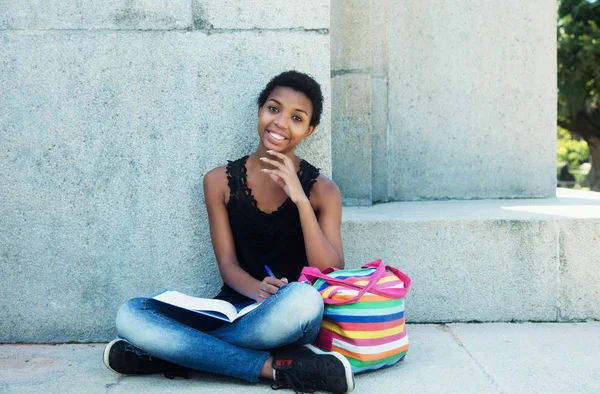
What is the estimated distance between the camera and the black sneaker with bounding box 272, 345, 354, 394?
262cm

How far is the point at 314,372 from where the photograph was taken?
265 centimetres

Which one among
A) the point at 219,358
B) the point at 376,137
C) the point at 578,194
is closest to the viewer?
the point at 219,358

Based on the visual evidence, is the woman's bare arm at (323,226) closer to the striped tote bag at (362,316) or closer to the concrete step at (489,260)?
the striped tote bag at (362,316)

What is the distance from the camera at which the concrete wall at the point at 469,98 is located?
16.6ft

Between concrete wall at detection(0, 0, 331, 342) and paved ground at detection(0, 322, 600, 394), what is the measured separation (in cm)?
33

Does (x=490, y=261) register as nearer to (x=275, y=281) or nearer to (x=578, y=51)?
(x=275, y=281)

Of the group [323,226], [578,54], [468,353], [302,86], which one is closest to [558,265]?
[468,353]

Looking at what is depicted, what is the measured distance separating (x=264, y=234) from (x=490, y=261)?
4.36 feet

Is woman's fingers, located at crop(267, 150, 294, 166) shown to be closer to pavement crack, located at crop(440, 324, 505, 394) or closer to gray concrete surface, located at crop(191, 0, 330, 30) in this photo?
gray concrete surface, located at crop(191, 0, 330, 30)

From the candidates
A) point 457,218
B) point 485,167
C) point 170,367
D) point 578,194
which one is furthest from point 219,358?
point 578,194

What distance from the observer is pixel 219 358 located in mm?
2736

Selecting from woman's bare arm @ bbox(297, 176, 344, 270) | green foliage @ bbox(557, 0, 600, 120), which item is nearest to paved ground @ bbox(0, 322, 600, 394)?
woman's bare arm @ bbox(297, 176, 344, 270)

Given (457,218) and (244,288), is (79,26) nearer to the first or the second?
(244,288)

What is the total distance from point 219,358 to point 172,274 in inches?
37.3
